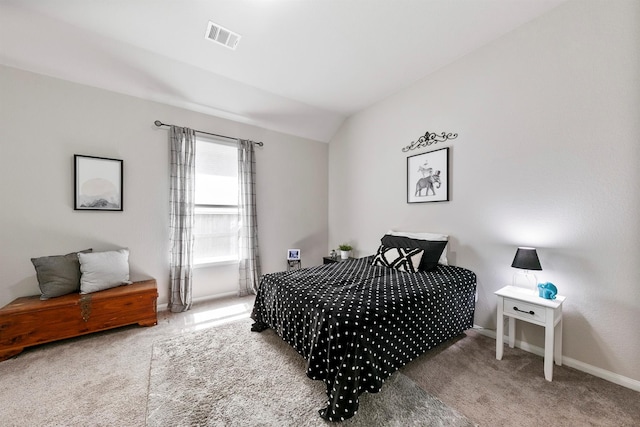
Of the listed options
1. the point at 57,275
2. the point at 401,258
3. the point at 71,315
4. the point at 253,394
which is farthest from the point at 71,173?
the point at 401,258

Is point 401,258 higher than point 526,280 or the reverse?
higher

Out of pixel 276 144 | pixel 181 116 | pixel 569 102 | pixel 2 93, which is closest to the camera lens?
pixel 569 102

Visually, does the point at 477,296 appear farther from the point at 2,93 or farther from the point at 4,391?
the point at 2,93

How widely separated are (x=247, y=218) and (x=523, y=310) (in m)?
3.32

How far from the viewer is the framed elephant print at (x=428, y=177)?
284cm

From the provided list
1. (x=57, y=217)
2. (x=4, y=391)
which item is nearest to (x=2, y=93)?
(x=57, y=217)

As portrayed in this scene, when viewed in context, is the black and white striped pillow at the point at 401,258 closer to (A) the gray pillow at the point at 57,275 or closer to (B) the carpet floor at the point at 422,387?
(B) the carpet floor at the point at 422,387

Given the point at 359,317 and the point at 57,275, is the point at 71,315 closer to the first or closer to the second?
the point at 57,275

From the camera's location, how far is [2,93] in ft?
7.55

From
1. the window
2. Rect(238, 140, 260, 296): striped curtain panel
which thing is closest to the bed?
Rect(238, 140, 260, 296): striped curtain panel

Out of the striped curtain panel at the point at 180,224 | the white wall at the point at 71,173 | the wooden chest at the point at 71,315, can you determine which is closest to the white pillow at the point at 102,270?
the wooden chest at the point at 71,315

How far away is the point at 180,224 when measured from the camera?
10.1 feet

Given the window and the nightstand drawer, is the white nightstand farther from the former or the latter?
the window

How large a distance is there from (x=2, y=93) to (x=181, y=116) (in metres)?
1.52
